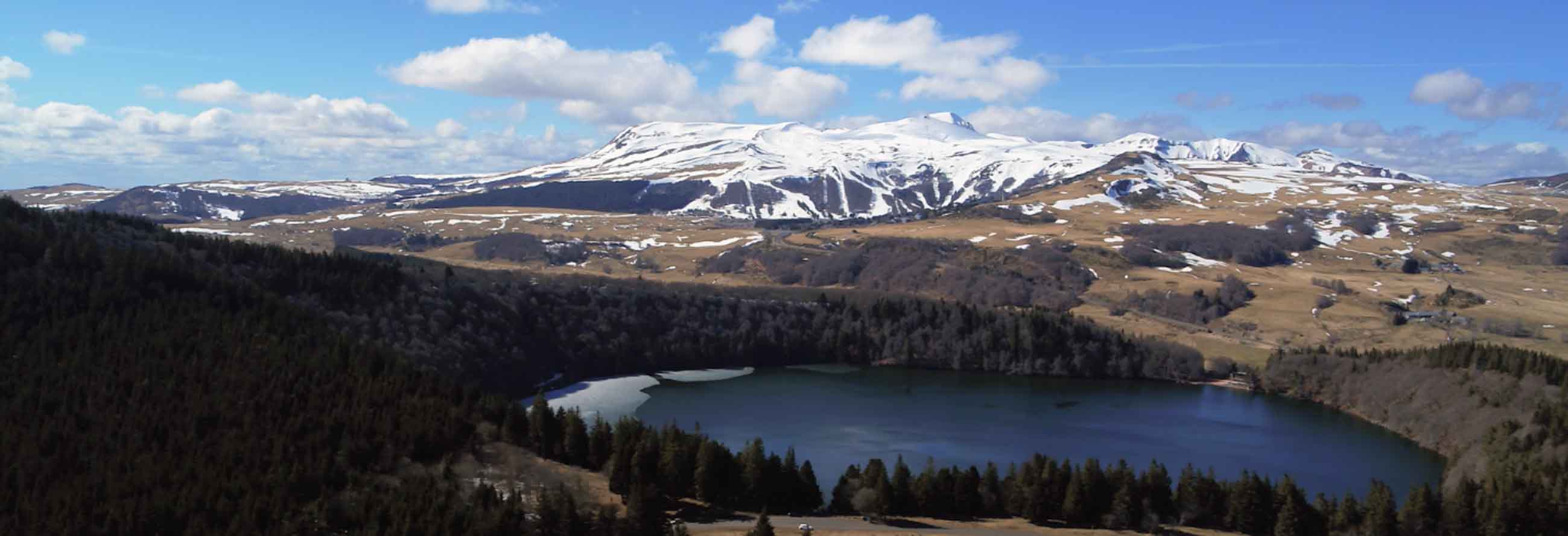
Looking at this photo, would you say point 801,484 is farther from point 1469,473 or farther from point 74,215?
point 74,215

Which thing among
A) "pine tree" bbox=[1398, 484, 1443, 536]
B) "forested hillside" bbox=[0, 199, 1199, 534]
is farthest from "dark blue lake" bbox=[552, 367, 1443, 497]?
"pine tree" bbox=[1398, 484, 1443, 536]

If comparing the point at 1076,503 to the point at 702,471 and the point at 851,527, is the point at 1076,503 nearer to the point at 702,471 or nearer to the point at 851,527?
the point at 851,527

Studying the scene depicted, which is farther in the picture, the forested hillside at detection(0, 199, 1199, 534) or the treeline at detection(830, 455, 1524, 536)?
the treeline at detection(830, 455, 1524, 536)

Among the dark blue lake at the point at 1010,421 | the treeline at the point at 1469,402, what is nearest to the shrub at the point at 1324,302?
the treeline at the point at 1469,402

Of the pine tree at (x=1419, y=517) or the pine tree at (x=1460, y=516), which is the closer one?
the pine tree at (x=1419, y=517)

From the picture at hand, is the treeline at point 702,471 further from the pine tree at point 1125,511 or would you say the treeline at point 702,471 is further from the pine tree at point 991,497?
the pine tree at point 1125,511

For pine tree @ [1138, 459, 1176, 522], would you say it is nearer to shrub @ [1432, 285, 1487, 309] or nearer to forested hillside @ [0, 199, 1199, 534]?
forested hillside @ [0, 199, 1199, 534]
